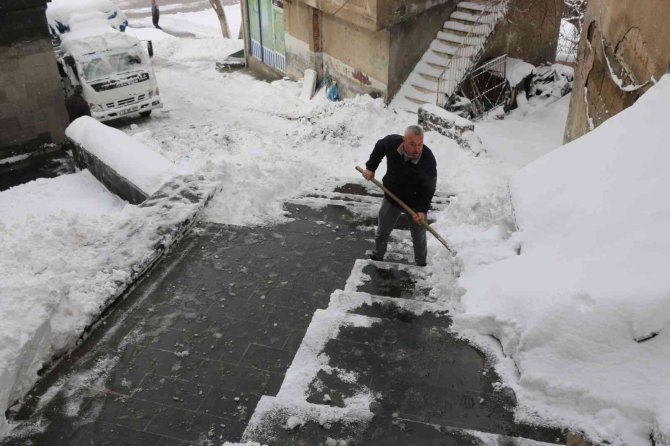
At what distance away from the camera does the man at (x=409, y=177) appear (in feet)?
20.5

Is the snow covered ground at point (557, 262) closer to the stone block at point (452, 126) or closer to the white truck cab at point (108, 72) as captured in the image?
the stone block at point (452, 126)

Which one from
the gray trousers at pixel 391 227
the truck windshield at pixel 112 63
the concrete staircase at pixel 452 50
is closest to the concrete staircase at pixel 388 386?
the gray trousers at pixel 391 227

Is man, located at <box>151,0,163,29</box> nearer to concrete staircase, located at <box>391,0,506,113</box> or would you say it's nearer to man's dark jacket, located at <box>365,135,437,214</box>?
concrete staircase, located at <box>391,0,506,113</box>

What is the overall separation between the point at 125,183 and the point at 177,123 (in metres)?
7.60

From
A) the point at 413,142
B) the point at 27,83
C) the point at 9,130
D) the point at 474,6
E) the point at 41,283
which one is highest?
the point at 413,142

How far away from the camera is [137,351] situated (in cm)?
532

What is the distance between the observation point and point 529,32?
618 inches

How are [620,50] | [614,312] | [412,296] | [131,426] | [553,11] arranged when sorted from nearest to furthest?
[614,312]
[131,426]
[412,296]
[620,50]
[553,11]

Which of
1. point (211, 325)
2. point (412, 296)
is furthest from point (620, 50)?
point (211, 325)

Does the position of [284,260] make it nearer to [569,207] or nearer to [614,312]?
[569,207]

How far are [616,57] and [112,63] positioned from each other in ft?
43.0

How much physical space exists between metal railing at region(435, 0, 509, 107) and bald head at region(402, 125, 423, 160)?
7887mm

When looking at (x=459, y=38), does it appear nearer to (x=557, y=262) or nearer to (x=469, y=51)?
(x=469, y=51)

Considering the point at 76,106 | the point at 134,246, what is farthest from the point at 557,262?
the point at 76,106
